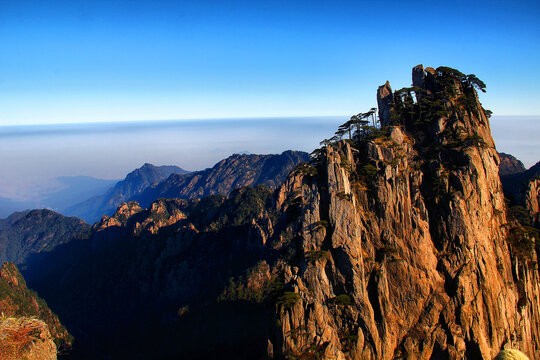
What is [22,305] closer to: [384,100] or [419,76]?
[384,100]

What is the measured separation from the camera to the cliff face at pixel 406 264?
44562mm

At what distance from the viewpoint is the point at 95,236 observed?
183m

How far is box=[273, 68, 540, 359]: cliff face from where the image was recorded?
44.6 meters

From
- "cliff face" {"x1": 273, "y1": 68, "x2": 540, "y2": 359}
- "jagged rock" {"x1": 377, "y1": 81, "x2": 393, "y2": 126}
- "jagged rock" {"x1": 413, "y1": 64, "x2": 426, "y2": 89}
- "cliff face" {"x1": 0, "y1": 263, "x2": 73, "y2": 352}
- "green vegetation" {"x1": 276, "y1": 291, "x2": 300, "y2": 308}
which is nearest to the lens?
"green vegetation" {"x1": 276, "y1": 291, "x2": 300, "y2": 308}

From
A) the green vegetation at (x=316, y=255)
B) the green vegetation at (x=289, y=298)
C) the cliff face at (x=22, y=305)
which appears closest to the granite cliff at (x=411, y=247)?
the green vegetation at (x=289, y=298)

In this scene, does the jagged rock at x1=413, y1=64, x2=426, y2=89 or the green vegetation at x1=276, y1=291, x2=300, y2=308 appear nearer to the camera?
the green vegetation at x1=276, y1=291, x2=300, y2=308

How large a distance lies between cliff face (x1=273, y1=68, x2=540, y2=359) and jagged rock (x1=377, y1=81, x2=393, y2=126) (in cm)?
1395

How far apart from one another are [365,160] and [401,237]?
13881mm

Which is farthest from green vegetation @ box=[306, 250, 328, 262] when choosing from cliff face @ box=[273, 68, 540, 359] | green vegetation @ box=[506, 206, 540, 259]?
green vegetation @ box=[506, 206, 540, 259]

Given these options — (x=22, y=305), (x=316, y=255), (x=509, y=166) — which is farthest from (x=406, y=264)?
(x=509, y=166)

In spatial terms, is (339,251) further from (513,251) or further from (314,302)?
(513,251)

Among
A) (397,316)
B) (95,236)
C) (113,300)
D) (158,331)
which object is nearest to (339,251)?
(397,316)

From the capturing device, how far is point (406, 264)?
4609cm

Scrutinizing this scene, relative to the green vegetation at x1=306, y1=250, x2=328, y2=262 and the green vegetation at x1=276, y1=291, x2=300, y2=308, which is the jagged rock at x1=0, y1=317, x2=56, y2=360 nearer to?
the green vegetation at x1=276, y1=291, x2=300, y2=308
